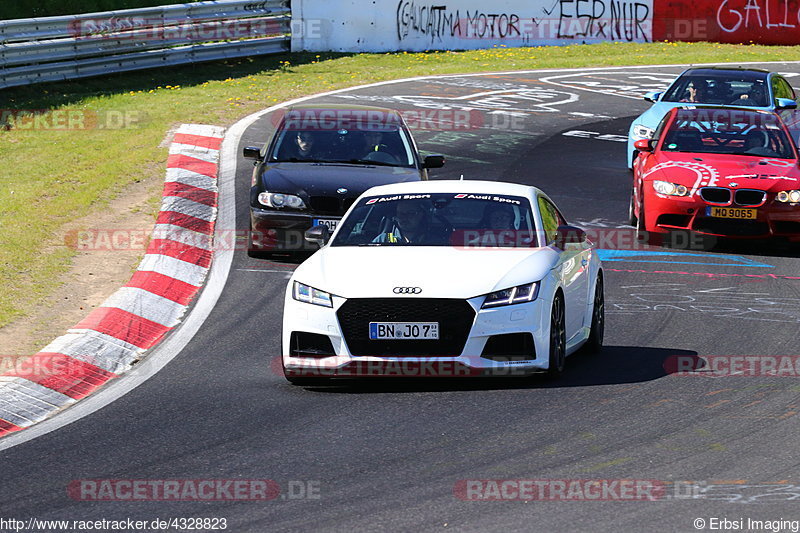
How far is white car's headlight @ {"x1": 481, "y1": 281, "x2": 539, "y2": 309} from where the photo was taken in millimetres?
8859

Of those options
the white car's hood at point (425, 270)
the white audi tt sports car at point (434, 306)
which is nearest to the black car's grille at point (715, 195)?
the white audi tt sports car at point (434, 306)

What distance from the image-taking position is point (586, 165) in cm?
2073

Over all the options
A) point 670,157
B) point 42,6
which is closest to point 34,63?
point 42,6

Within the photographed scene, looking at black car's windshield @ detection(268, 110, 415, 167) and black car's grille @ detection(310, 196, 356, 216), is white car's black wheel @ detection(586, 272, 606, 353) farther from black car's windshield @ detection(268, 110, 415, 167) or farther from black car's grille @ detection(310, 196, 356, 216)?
black car's windshield @ detection(268, 110, 415, 167)

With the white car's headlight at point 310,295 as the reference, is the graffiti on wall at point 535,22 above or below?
above

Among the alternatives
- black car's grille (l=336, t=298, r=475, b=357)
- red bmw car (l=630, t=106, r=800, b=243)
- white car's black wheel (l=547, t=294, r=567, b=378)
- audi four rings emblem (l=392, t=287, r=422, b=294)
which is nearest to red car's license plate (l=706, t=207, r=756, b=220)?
red bmw car (l=630, t=106, r=800, b=243)

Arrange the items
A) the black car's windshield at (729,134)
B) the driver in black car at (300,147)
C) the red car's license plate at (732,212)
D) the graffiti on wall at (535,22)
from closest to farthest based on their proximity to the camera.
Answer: the red car's license plate at (732,212)
the driver in black car at (300,147)
the black car's windshield at (729,134)
the graffiti on wall at (535,22)

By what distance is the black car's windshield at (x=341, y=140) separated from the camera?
1508 centimetres

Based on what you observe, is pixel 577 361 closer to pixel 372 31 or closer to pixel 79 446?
pixel 79 446

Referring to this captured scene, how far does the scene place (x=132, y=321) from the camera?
11.1 m

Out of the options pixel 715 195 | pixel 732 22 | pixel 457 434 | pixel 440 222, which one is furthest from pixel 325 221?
pixel 732 22

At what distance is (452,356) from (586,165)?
1239cm

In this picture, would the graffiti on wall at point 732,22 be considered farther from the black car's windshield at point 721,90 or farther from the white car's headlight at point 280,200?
the white car's headlight at point 280,200

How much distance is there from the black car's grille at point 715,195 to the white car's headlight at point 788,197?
531 mm
